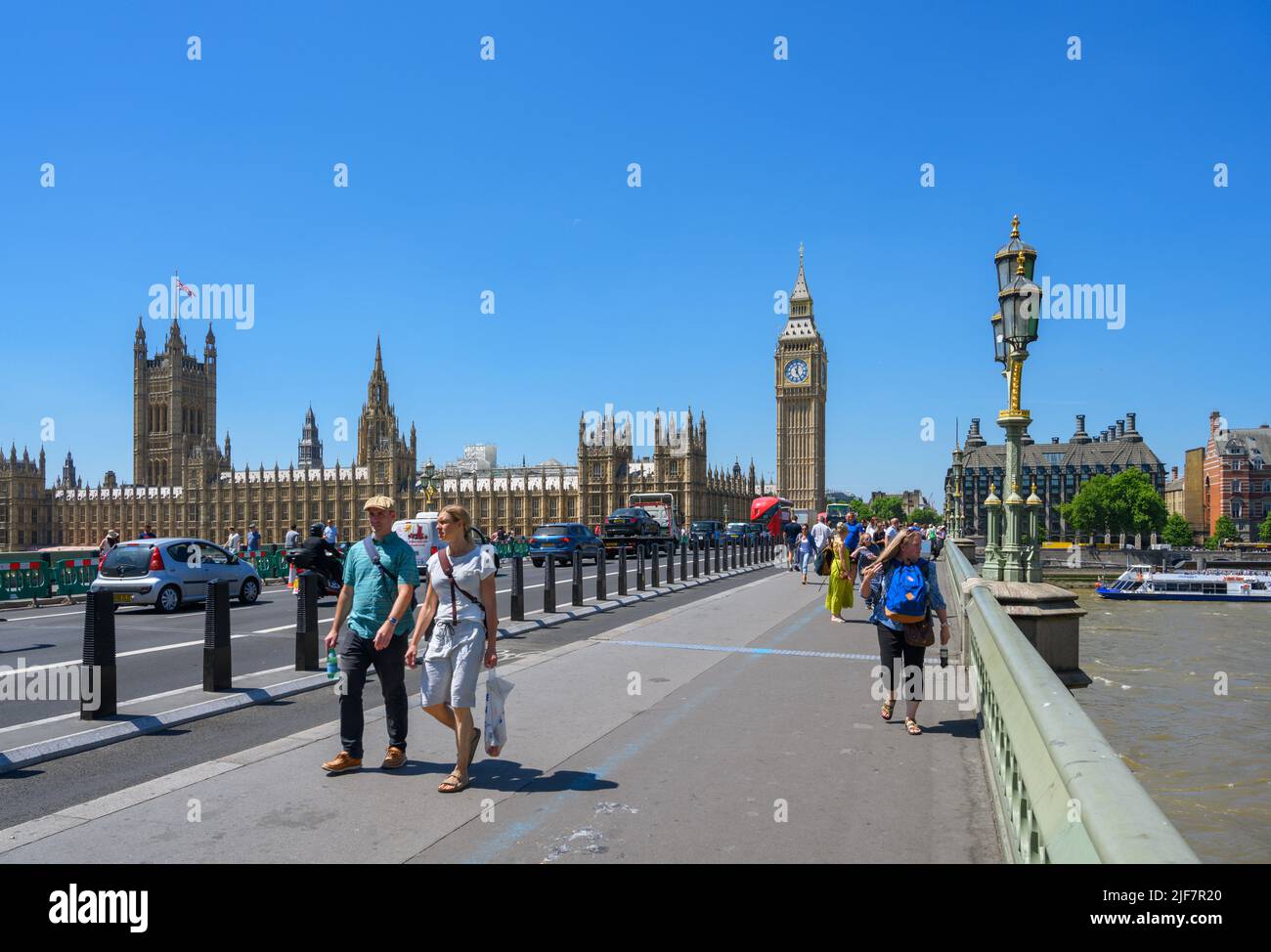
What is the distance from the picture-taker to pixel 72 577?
21891 mm

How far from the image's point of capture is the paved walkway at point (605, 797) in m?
4.96

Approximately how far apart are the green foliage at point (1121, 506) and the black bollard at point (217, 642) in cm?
11806

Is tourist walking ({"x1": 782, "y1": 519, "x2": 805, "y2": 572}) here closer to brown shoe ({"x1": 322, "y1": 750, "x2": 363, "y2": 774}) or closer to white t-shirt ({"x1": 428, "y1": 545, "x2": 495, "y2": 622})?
brown shoe ({"x1": 322, "y1": 750, "x2": 363, "y2": 774})

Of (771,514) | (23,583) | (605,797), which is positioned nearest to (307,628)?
(605,797)

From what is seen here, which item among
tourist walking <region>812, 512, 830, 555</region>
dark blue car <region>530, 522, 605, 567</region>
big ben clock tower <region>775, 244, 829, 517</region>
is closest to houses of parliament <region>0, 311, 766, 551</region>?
big ben clock tower <region>775, 244, 829, 517</region>

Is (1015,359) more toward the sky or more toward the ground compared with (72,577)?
more toward the sky

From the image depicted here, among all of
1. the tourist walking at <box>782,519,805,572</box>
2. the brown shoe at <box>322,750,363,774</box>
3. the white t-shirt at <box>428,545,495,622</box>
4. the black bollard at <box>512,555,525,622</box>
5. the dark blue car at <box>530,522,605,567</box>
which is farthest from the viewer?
the tourist walking at <box>782,519,805,572</box>

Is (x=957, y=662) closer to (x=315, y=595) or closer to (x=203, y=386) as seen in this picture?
(x=315, y=595)

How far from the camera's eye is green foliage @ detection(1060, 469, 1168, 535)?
109 meters

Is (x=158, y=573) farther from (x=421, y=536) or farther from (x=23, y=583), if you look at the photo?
(x=23, y=583)

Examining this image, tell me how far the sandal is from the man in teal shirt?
731mm

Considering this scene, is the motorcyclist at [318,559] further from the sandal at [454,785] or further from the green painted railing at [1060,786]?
the green painted railing at [1060,786]

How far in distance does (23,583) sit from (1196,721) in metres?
26.0

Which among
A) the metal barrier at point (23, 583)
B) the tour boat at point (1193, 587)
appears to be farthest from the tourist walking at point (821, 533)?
the tour boat at point (1193, 587)
